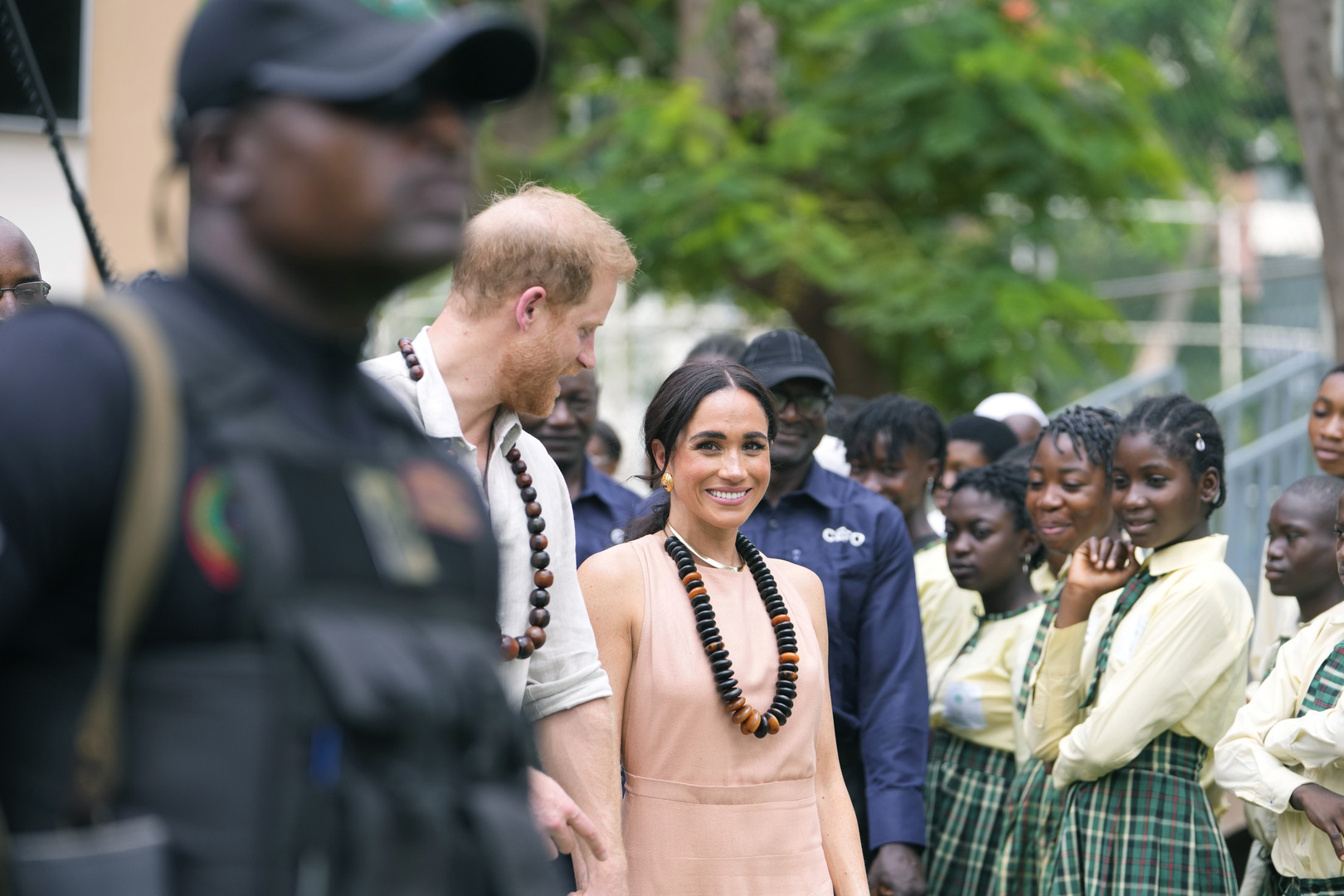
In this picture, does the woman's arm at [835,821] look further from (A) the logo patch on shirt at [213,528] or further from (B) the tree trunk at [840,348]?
(B) the tree trunk at [840,348]

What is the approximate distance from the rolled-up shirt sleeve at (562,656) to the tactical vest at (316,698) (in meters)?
1.47

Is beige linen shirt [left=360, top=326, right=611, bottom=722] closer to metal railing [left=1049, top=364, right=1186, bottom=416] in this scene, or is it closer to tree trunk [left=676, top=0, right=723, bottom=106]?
metal railing [left=1049, top=364, right=1186, bottom=416]

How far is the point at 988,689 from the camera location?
514cm

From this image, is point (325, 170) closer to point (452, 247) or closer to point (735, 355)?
point (452, 247)

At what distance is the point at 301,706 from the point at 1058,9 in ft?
34.1

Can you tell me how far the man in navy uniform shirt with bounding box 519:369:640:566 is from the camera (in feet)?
17.6

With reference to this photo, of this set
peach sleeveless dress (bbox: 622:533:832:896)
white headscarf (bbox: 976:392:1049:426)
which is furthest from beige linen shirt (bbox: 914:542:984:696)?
peach sleeveless dress (bbox: 622:533:832:896)

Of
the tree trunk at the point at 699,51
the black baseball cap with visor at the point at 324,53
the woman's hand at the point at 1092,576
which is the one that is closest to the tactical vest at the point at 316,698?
the black baseball cap with visor at the point at 324,53

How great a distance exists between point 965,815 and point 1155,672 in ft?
3.43

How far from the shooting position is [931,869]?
16.8 feet

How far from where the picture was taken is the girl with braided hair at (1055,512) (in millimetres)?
4859

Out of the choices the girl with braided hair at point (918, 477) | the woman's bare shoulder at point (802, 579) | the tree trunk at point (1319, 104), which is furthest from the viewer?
the tree trunk at point (1319, 104)

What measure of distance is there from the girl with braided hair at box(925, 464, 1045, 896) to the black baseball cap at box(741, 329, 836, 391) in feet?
2.80

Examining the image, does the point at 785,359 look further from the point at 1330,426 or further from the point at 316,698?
the point at 316,698
